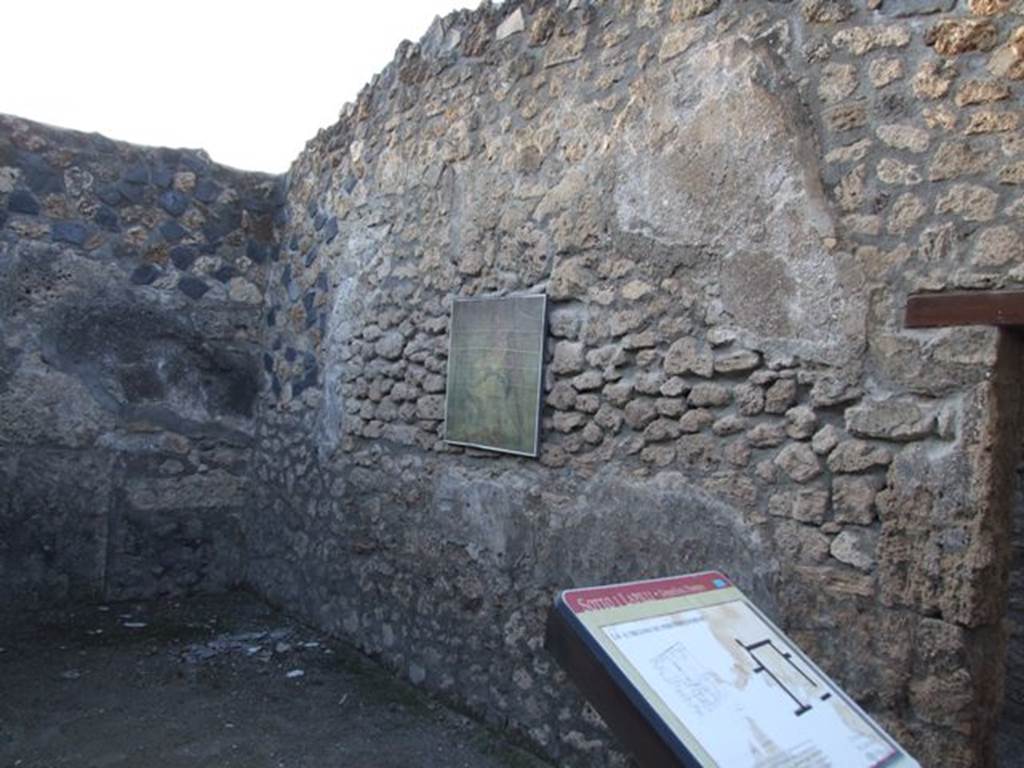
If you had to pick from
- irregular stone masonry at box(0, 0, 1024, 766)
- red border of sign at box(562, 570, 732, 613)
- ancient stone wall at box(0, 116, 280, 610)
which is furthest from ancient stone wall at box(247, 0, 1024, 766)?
ancient stone wall at box(0, 116, 280, 610)

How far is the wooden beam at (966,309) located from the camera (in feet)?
6.76

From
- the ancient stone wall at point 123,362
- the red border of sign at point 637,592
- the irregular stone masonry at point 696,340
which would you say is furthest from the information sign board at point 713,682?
the ancient stone wall at point 123,362

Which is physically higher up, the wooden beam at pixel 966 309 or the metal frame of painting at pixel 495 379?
the wooden beam at pixel 966 309

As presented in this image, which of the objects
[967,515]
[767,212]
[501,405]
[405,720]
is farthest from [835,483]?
[405,720]

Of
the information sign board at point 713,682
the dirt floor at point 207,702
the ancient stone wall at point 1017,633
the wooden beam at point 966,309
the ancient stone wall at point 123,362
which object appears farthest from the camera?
the ancient stone wall at point 123,362

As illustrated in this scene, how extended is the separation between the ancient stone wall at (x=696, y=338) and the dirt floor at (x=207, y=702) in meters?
0.19

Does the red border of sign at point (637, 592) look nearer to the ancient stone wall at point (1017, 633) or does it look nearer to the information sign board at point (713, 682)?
the information sign board at point (713, 682)

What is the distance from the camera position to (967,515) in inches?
84.0

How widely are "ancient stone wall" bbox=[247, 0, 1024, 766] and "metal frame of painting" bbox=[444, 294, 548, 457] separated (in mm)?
77

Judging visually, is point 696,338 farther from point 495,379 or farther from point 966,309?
point 495,379

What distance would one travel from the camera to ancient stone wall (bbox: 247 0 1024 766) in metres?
2.18

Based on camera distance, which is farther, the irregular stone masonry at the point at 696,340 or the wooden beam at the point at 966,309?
the irregular stone masonry at the point at 696,340

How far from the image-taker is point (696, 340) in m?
2.77

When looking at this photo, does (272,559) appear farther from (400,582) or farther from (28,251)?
(28,251)
